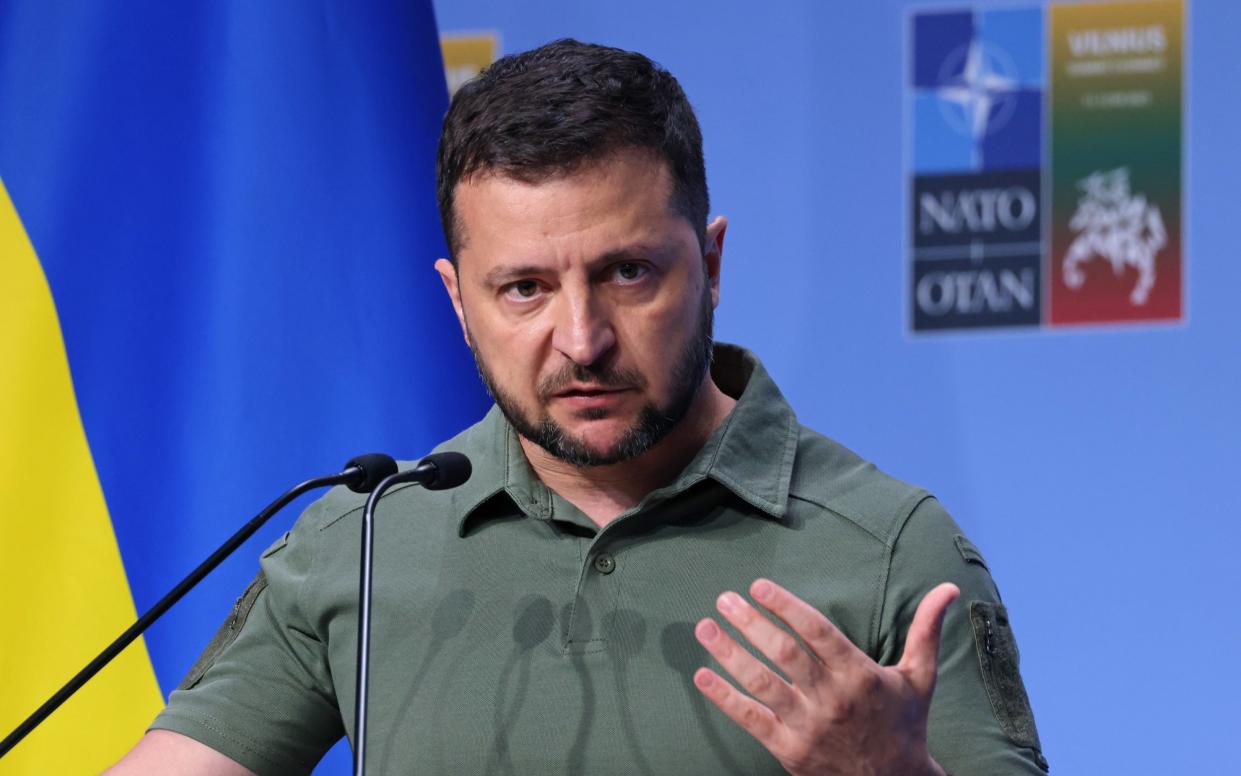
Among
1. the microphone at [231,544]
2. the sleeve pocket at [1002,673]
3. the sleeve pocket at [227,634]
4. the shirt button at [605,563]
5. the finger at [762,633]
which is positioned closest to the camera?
the finger at [762,633]

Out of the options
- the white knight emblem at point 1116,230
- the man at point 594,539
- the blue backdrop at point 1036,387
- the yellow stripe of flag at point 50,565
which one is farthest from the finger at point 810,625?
the white knight emblem at point 1116,230

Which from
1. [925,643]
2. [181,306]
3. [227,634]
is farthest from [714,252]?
[181,306]

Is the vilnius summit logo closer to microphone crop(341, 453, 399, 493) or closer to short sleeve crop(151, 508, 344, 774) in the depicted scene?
short sleeve crop(151, 508, 344, 774)

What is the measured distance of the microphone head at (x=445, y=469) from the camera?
4.65ft

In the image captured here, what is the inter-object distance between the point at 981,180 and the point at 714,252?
1016 millimetres

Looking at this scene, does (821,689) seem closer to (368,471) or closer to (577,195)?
(368,471)

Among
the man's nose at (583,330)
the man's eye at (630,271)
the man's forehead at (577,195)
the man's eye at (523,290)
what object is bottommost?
the man's nose at (583,330)

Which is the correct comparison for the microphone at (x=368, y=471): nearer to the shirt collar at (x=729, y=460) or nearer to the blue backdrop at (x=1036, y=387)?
the shirt collar at (x=729, y=460)

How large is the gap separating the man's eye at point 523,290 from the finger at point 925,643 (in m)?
0.50

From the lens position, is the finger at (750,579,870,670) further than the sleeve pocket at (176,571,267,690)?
No

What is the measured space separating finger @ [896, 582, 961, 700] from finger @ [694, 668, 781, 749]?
0.12 m

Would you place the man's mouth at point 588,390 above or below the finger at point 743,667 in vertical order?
above

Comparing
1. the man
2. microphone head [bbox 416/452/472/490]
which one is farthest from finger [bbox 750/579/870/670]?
microphone head [bbox 416/452/472/490]

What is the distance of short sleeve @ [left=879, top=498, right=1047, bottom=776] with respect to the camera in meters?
1.48
